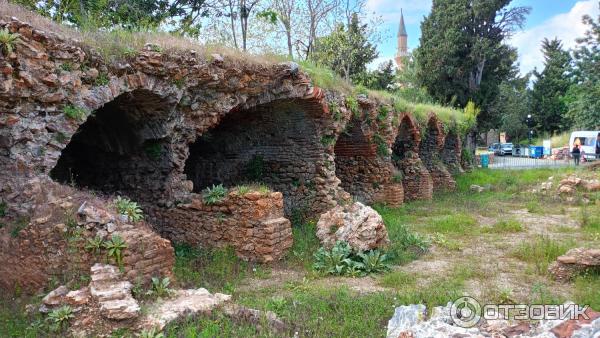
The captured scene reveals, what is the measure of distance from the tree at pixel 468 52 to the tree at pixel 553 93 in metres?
17.2

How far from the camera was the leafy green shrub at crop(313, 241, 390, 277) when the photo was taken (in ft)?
22.0

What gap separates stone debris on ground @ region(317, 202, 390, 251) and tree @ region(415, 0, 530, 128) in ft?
64.3

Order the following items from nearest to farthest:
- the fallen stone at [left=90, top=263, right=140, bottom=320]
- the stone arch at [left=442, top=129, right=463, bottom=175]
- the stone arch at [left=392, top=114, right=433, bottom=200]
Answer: the fallen stone at [left=90, top=263, right=140, bottom=320] → the stone arch at [left=392, top=114, right=433, bottom=200] → the stone arch at [left=442, top=129, right=463, bottom=175]

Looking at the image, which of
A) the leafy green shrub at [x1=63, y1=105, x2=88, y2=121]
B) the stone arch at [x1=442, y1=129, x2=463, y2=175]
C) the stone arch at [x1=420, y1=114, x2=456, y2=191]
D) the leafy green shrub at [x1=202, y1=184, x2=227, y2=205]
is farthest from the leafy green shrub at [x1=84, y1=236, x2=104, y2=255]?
the stone arch at [x1=442, y1=129, x2=463, y2=175]

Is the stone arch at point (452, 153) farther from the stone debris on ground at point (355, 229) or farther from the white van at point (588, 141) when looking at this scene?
the stone debris on ground at point (355, 229)

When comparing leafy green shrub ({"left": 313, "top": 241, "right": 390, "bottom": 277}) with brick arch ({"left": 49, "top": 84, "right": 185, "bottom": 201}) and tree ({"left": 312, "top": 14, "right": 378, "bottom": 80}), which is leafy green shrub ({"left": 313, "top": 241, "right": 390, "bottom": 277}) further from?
tree ({"left": 312, "top": 14, "right": 378, "bottom": 80})

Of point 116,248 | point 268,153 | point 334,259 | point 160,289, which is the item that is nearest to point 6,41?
point 116,248

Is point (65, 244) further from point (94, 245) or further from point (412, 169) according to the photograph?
point (412, 169)

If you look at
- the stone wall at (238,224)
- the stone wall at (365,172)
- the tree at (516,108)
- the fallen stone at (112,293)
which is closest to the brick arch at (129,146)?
the stone wall at (238,224)

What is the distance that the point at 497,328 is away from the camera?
11.4ft

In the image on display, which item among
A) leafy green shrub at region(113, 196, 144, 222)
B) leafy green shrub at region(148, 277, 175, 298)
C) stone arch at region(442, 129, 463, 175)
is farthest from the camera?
stone arch at region(442, 129, 463, 175)

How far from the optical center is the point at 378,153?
13.2 m

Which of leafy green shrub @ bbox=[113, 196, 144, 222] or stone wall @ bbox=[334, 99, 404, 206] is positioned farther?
stone wall @ bbox=[334, 99, 404, 206]

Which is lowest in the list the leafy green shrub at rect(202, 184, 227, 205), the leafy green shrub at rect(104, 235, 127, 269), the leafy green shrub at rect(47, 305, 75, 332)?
the leafy green shrub at rect(47, 305, 75, 332)
